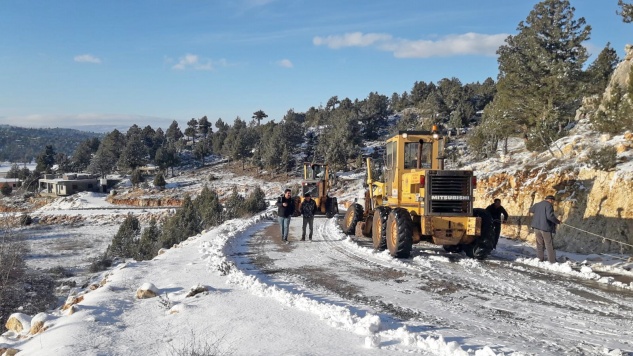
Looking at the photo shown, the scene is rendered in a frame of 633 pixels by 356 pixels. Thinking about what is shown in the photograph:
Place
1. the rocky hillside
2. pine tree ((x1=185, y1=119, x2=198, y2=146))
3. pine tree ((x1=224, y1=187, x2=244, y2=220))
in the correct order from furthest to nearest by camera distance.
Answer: pine tree ((x1=185, y1=119, x2=198, y2=146)), pine tree ((x1=224, y1=187, x2=244, y2=220)), the rocky hillside

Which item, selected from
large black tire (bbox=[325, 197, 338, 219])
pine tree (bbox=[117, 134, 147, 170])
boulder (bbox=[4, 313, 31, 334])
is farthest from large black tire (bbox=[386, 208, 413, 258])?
pine tree (bbox=[117, 134, 147, 170])

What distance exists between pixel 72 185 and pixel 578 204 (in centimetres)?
8091

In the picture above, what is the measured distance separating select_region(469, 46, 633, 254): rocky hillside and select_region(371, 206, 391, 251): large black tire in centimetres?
582

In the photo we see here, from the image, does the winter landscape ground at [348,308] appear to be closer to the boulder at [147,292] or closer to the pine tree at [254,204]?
the boulder at [147,292]

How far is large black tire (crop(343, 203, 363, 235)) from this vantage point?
17359mm

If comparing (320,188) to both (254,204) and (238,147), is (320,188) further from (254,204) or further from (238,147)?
(238,147)

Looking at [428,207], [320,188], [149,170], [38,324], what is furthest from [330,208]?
[149,170]

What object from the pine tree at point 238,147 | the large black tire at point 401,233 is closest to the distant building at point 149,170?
the pine tree at point 238,147

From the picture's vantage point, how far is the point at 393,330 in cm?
643

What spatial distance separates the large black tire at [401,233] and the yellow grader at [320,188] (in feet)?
47.7

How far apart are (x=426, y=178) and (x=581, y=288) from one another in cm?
438

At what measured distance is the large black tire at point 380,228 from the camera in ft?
44.3

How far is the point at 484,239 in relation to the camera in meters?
12.6

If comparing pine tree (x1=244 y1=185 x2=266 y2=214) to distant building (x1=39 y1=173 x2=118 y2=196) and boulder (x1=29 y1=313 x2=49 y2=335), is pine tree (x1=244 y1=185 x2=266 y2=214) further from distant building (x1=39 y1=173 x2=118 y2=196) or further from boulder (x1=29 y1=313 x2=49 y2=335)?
distant building (x1=39 y1=173 x2=118 y2=196)
